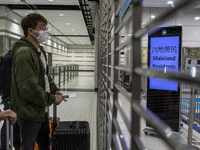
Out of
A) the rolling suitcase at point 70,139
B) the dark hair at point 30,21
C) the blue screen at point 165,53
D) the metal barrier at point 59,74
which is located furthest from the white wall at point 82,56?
the dark hair at point 30,21

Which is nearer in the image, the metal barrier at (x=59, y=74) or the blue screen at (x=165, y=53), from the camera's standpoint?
the blue screen at (x=165, y=53)

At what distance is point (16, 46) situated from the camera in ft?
6.47

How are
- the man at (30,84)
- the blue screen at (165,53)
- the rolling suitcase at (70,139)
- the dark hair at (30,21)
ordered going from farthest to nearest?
1. the blue screen at (165,53)
2. the rolling suitcase at (70,139)
3. the dark hair at (30,21)
4. the man at (30,84)

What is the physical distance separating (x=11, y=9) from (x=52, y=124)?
26.2 feet

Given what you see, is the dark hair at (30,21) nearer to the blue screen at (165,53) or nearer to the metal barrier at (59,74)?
the blue screen at (165,53)

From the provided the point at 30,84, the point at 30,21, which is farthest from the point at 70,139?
the point at 30,21

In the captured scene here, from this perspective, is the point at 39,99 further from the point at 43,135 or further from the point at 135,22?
the point at 135,22

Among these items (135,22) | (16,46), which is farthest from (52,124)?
(135,22)

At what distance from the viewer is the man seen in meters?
1.72

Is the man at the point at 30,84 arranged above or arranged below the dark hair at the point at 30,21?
below

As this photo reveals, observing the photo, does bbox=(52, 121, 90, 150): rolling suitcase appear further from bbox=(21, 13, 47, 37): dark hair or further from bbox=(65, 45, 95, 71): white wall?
bbox=(65, 45, 95, 71): white wall

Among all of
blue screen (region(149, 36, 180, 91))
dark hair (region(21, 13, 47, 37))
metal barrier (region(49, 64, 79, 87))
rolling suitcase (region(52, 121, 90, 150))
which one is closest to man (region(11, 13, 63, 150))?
dark hair (region(21, 13, 47, 37))

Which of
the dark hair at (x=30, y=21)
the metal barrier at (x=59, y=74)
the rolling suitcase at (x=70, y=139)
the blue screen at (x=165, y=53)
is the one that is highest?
the dark hair at (x=30, y=21)

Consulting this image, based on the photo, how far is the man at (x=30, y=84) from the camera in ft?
5.65
